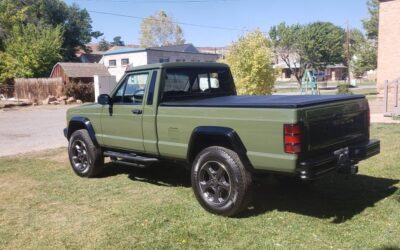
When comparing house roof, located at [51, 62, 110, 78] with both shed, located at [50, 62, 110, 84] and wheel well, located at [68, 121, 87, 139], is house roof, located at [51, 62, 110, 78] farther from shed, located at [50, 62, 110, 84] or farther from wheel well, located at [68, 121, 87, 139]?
wheel well, located at [68, 121, 87, 139]

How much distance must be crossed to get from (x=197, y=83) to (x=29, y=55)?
35824mm

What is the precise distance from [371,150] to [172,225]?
106 inches

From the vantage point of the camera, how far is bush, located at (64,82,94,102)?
111ft

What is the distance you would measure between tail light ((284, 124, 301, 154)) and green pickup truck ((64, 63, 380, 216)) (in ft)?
0.03

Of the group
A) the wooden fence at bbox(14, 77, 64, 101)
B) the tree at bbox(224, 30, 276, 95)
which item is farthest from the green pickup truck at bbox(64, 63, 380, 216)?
the wooden fence at bbox(14, 77, 64, 101)

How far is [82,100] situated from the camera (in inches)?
1347

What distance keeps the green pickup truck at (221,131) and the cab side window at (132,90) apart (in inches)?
0.6

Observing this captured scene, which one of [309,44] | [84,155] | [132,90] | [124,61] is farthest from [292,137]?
[309,44]

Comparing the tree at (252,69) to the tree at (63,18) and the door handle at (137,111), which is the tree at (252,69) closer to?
the door handle at (137,111)

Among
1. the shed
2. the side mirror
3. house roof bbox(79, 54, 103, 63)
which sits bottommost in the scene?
the side mirror

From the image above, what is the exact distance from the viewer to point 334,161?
4.90 m

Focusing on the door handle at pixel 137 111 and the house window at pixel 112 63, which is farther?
the house window at pixel 112 63

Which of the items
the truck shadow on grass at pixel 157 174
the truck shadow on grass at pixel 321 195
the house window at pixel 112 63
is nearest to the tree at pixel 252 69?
the truck shadow on grass at pixel 157 174

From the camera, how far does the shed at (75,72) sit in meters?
36.1
